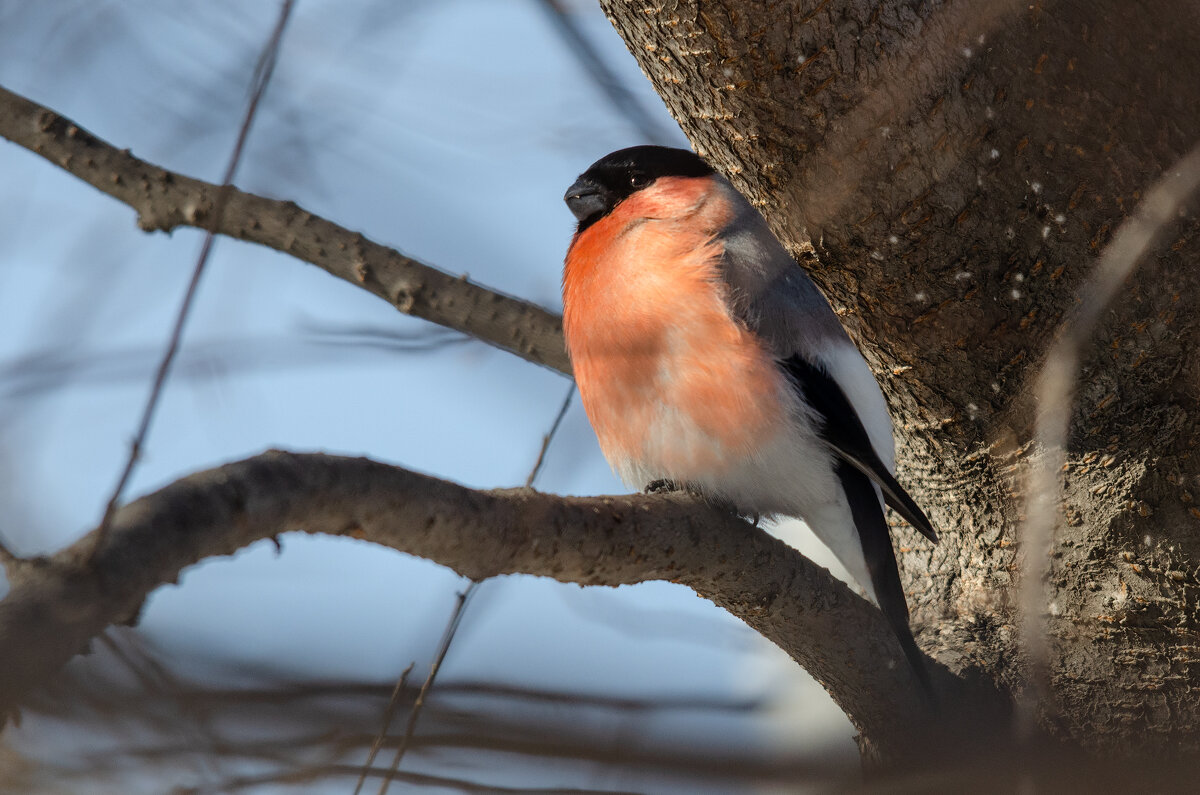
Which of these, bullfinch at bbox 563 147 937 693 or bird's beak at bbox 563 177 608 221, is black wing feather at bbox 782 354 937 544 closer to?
bullfinch at bbox 563 147 937 693

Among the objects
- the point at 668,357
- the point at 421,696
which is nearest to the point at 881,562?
the point at 668,357

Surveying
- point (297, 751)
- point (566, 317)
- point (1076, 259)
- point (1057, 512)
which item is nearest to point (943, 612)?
point (1057, 512)

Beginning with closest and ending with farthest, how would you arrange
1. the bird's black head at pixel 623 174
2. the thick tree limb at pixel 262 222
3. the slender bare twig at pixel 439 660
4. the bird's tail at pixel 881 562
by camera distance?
the slender bare twig at pixel 439 660 → the bird's tail at pixel 881 562 → the thick tree limb at pixel 262 222 → the bird's black head at pixel 623 174

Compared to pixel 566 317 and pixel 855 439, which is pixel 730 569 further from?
pixel 566 317

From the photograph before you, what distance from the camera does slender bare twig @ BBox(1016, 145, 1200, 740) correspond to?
154 centimetres

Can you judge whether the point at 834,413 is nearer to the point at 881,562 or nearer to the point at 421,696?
the point at 881,562

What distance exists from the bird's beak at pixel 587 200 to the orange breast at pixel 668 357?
28 cm

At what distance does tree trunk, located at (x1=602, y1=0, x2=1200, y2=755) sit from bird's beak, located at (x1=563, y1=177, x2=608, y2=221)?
1.04m

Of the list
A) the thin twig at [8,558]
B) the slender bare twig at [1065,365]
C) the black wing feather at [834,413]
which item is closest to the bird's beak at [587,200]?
the black wing feather at [834,413]

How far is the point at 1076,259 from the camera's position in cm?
175

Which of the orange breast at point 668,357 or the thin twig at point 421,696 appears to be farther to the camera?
the orange breast at point 668,357

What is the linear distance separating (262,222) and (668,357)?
1.21m

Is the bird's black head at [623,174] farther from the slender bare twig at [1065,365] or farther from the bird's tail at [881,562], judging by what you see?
the slender bare twig at [1065,365]

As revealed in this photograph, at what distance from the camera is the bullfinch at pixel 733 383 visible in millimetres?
2424
